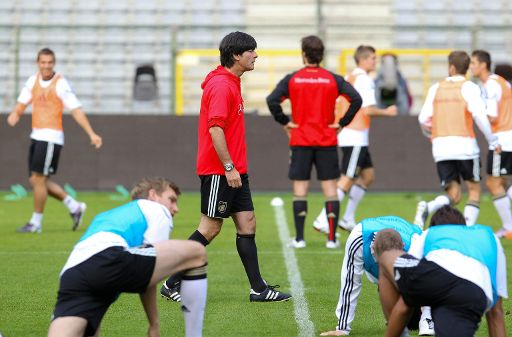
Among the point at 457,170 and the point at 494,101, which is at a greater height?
the point at 494,101

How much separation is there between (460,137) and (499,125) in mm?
1370

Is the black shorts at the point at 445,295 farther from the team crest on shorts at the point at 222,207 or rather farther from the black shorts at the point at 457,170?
the black shorts at the point at 457,170

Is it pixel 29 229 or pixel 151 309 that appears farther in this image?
pixel 29 229

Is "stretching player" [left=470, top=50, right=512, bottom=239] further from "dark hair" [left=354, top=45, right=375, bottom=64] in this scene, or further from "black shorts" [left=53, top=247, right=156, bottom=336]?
"black shorts" [left=53, top=247, right=156, bottom=336]

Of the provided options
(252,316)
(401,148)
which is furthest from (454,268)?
(401,148)

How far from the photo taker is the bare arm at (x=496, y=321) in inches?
253

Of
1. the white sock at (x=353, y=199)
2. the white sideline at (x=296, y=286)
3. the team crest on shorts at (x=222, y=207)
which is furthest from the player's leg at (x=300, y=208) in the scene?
the team crest on shorts at (x=222, y=207)

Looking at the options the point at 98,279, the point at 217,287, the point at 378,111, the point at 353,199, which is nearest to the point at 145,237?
the point at 98,279

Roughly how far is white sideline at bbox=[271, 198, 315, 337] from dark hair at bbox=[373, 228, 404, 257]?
1075 millimetres

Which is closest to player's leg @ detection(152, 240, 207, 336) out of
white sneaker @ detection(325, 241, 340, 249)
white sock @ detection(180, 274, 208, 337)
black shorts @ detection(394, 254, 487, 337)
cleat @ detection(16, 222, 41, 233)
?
white sock @ detection(180, 274, 208, 337)

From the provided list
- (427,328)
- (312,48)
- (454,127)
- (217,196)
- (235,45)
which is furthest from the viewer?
(454,127)

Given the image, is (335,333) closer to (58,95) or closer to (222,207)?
(222,207)

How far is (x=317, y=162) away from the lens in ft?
39.9

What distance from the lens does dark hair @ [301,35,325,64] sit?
1187 centimetres
